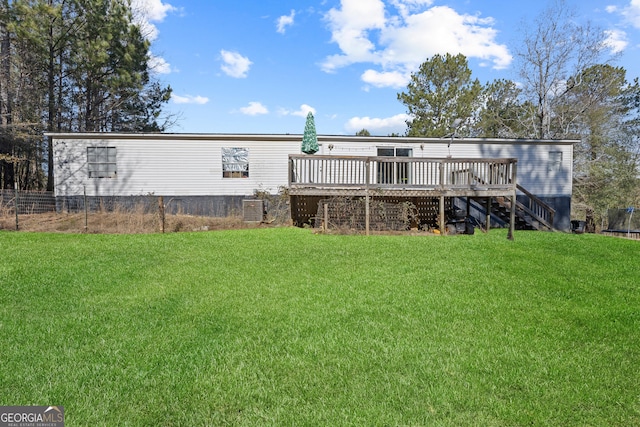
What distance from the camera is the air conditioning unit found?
491 inches

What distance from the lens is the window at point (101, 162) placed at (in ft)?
43.8

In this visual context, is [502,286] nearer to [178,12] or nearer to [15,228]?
[15,228]

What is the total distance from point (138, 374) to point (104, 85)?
20.4 metres

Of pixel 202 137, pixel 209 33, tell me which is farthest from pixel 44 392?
pixel 209 33

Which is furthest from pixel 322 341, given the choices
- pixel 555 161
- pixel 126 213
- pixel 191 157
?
pixel 555 161

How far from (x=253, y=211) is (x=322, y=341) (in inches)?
384

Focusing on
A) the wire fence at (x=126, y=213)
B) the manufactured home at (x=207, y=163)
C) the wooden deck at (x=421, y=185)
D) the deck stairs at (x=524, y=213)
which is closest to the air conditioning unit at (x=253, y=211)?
the wire fence at (x=126, y=213)

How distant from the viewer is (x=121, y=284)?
16.1 feet

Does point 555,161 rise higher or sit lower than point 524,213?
higher

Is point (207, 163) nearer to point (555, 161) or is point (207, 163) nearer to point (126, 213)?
point (126, 213)

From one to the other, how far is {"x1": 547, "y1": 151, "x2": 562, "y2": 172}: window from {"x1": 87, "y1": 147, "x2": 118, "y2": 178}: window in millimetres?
17199

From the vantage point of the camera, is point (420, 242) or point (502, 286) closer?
point (502, 286)

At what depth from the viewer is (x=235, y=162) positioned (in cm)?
1384

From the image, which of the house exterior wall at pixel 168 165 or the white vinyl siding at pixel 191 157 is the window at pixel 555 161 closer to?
the white vinyl siding at pixel 191 157
